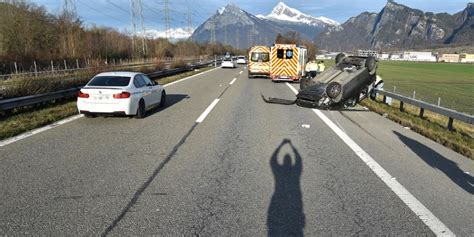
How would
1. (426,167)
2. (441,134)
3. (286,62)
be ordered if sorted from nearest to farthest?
(426,167)
(441,134)
(286,62)

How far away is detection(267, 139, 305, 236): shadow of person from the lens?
4.01 m

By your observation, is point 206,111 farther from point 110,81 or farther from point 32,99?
point 32,99

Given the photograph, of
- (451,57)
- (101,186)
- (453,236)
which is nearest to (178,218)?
(101,186)

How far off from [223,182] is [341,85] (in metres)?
8.64

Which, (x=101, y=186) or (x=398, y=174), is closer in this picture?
(x=101, y=186)

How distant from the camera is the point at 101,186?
17.0ft

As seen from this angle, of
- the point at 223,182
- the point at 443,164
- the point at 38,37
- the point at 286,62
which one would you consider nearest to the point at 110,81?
the point at 223,182

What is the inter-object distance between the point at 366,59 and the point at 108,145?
33.4 feet

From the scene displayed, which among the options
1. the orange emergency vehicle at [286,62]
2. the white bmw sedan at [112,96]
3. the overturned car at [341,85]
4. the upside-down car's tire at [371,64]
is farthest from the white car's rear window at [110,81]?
the orange emergency vehicle at [286,62]

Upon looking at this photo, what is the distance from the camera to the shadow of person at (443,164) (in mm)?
5548

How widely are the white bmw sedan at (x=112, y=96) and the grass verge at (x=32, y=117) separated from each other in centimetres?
96

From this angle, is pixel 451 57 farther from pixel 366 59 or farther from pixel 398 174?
pixel 398 174

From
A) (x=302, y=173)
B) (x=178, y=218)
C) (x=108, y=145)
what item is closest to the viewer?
(x=178, y=218)

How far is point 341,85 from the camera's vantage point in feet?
42.1
